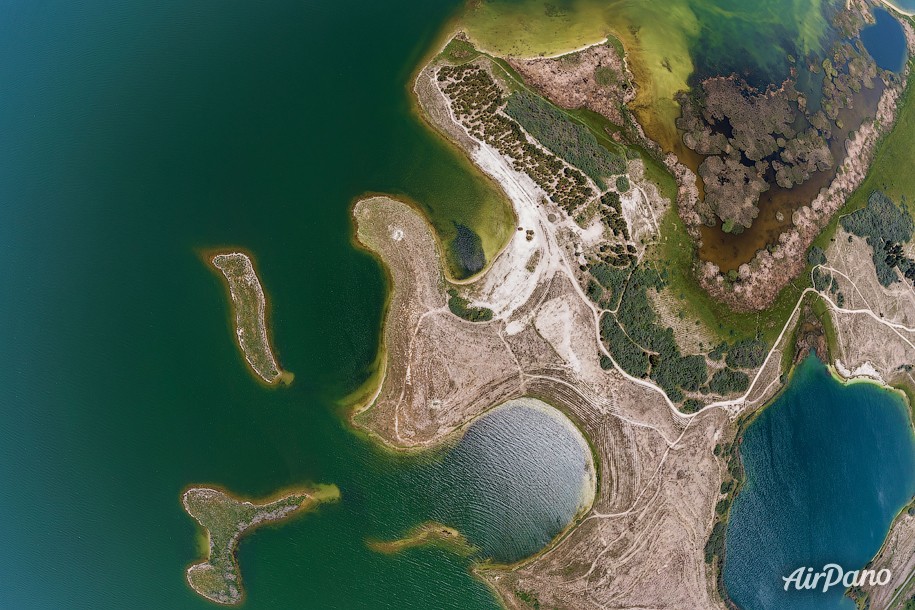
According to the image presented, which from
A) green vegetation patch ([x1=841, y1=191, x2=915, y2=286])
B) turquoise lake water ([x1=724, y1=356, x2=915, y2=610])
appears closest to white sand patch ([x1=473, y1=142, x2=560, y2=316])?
turquoise lake water ([x1=724, y1=356, x2=915, y2=610])

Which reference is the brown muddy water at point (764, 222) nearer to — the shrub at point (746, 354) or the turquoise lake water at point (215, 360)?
→ the shrub at point (746, 354)

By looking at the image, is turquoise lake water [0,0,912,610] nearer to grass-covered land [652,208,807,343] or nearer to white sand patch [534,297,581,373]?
white sand patch [534,297,581,373]

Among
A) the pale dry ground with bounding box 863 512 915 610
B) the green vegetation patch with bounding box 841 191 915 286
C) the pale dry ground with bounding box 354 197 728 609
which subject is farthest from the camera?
the green vegetation patch with bounding box 841 191 915 286

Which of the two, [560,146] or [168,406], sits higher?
[560,146]

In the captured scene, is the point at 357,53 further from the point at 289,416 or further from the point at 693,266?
the point at 693,266

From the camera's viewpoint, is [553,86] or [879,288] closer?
[553,86]

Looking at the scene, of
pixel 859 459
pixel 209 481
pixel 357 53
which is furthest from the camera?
pixel 859 459

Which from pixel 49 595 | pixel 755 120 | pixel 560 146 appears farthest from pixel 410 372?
pixel 755 120
